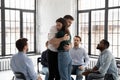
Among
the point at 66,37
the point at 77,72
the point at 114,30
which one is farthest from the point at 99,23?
the point at 66,37

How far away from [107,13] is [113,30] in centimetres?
58

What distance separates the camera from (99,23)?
6.77 meters

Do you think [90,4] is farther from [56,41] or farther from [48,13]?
[56,41]

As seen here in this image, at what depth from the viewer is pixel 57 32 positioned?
10.7 feet

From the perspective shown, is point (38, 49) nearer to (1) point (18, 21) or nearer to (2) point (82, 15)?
(1) point (18, 21)

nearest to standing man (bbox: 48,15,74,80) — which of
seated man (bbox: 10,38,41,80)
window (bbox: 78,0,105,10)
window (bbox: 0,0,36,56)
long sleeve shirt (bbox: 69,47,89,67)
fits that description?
seated man (bbox: 10,38,41,80)

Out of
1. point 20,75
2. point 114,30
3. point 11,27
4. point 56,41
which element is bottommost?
point 20,75

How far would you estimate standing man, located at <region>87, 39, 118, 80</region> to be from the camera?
12.1 feet

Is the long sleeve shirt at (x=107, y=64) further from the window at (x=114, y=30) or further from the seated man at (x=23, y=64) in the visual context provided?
the window at (x=114, y=30)

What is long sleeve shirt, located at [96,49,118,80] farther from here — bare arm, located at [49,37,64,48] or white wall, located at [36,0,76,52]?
white wall, located at [36,0,76,52]

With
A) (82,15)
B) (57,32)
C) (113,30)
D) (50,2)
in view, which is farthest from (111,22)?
(57,32)

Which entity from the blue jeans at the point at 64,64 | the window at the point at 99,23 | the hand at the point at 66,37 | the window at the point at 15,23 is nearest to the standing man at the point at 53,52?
the hand at the point at 66,37

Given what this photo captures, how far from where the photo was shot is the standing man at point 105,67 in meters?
3.67

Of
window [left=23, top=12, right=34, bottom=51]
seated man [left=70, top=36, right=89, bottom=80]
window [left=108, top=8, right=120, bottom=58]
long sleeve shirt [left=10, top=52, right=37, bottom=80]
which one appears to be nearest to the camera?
long sleeve shirt [left=10, top=52, right=37, bottom=80]
